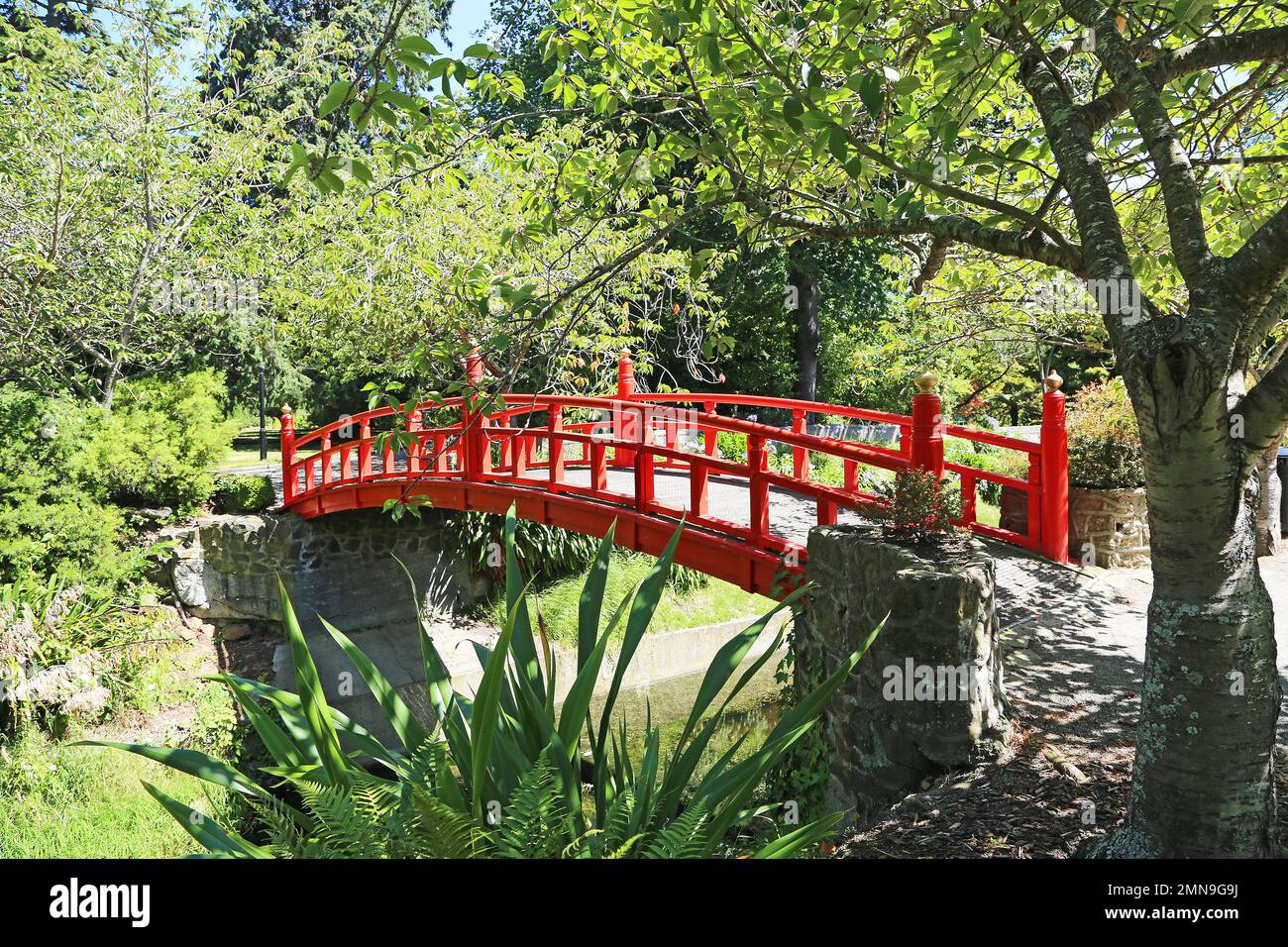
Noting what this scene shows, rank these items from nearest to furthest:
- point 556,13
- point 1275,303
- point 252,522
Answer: point 1275,303 < point 556,13 < point 252,522

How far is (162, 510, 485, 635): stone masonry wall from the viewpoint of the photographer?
470 inches

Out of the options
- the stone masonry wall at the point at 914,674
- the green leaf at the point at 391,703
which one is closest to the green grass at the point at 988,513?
the stone masonry wall at the point at 914,674

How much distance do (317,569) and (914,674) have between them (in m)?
10.1

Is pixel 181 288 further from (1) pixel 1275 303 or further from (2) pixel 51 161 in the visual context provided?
(1) pixel 1275 303

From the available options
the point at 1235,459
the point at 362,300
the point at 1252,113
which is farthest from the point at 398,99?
the point at 362,300

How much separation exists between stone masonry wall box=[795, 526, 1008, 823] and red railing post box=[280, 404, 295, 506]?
9.74 metres

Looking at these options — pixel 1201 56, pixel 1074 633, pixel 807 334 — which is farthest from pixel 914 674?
pixel 807 334

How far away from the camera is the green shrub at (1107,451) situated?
7.34 m

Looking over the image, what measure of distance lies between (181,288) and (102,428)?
2.14m

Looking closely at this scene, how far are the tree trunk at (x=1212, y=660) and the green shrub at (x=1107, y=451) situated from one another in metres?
4.74

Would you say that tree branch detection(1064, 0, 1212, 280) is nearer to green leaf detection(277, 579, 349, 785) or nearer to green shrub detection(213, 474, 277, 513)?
green leaf detection(277, 579, 349, 785)

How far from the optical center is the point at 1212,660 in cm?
293

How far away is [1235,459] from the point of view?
295cm

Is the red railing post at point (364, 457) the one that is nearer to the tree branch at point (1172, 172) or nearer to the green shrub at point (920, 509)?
the green shrub at point (920, 509)
